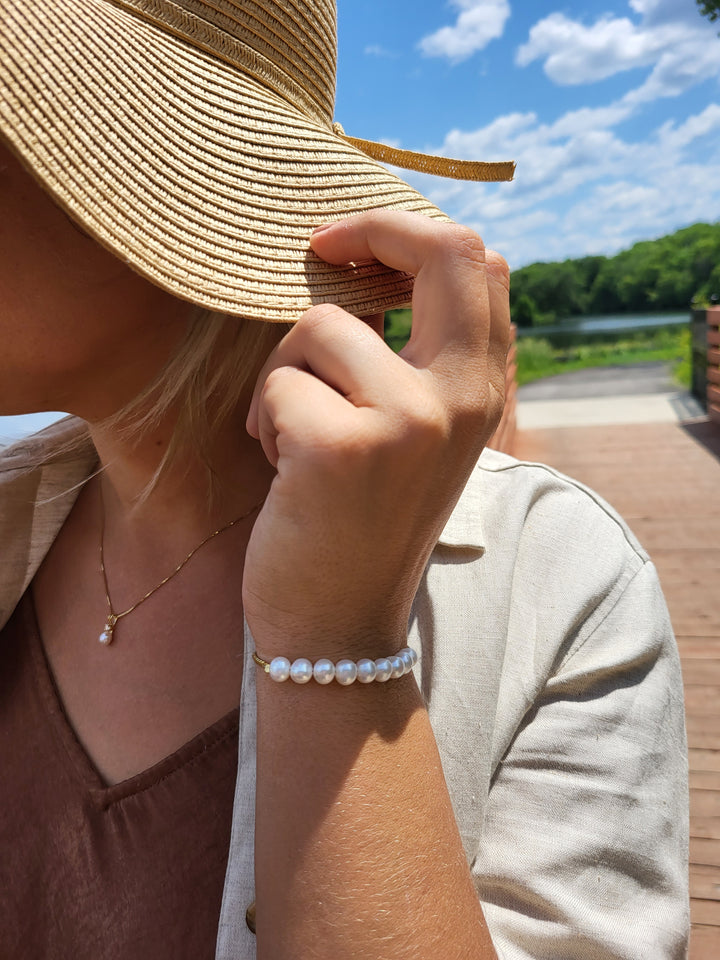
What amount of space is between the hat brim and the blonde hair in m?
0.24

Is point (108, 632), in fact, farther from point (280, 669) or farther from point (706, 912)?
point (706, 912)

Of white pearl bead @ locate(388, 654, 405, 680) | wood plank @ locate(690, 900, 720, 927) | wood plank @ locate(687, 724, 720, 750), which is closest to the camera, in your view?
white pearl bead @ locate(388, 654, 405, 680)

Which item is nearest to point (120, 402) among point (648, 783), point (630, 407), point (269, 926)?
point (269, 926)

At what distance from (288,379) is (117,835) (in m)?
0.74

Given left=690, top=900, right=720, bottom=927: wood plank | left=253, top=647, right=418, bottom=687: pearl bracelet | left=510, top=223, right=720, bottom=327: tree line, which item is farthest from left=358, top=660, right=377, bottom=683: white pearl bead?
left=510, top=223, right=720, bottom=327: tree line

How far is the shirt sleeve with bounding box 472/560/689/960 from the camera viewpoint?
3.11 ft

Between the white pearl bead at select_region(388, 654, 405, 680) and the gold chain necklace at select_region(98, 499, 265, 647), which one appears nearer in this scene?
the white pearl bead at select_region(388, 654, 405, 680)

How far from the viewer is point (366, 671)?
Answer: 88cm

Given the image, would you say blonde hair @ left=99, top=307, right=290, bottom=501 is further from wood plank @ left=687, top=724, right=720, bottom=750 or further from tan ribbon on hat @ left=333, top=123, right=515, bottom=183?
wood plank @ left=687, top=724, right=720, bottom=750

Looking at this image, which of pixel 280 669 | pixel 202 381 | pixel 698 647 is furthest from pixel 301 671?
pixel 698 647

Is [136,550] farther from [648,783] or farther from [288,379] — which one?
[648,783]

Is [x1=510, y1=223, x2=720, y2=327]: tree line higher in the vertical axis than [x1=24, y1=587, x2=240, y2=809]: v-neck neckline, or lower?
higher

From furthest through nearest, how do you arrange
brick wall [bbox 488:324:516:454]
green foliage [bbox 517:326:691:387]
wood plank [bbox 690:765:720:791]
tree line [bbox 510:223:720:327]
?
tree line [bbox 510:223:720:327] < green foliage [bbox 517:326:691:387] < brick wall [bbox 488:324:516:454] < wood plank [bbox 690:765:720:791]

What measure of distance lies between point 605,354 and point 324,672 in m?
29.0
